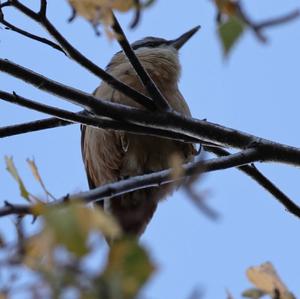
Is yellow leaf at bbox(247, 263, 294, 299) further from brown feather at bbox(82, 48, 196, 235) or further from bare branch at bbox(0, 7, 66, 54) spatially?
brown feather at bbox(82, 48, 196, 235)

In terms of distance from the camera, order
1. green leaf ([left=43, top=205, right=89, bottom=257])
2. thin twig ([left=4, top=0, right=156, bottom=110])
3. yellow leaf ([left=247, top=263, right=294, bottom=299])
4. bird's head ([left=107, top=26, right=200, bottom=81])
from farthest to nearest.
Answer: bird's head ([left=107, top=26, right=200, bottom=81]) < thin twig ([left=4, top=0, right=156, bottom=110]) < yellow leaf ([left=247, top=263, right=294, bottom=299]) < green leaf ([left=43, top=205, right=89, bottom=257])

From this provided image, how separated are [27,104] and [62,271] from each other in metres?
1.65

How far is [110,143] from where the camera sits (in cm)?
386

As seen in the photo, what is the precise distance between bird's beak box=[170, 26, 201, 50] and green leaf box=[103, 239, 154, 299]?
453cm

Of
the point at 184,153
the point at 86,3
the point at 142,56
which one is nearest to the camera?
the point at 86,3

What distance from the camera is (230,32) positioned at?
3.17ft

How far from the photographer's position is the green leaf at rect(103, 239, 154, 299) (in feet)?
2.39

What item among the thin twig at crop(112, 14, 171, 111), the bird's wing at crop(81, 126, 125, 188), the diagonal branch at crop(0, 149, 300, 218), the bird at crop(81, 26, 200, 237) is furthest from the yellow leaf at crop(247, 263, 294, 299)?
the bird's wing at crop(81, 126, 125, 188)

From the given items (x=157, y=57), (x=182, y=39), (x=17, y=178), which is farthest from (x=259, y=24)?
(x=182, y=39)

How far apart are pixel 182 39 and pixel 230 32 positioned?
172 inches

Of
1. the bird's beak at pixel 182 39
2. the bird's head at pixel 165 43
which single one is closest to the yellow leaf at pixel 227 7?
the bird's head at pixel 165 43

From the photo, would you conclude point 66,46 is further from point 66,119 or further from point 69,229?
point 69,229

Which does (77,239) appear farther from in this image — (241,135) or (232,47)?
(241,135)

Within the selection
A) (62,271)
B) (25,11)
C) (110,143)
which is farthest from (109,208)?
(62,271)
